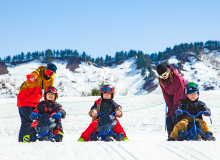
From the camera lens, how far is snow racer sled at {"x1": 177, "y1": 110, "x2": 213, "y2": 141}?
4257mm

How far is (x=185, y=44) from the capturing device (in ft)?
503

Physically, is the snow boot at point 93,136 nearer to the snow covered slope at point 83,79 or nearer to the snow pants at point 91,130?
the snow pants at point 91,130

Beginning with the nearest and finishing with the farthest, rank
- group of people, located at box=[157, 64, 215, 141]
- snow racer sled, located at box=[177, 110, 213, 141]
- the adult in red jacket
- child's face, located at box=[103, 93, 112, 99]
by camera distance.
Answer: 1. snow racer sled, located at box=[177, 110, 213, 141]
2. group of people, located at box=[157, 64, 215, 141]
3. the adult in red jacket
4. child's face, located at box=[103, 93, 112, 99]

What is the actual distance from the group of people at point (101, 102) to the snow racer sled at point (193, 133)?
0.10m

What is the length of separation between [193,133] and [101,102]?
182 cm

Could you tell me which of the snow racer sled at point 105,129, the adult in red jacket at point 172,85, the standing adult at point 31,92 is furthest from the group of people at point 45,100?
the adult in red jacket at point 172,85

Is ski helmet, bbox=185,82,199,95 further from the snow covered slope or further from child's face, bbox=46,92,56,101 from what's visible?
the snow covered slope

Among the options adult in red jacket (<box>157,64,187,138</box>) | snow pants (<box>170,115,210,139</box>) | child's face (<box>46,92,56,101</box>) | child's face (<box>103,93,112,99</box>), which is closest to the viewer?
snow pants (<box>170,115,210,139</box>)

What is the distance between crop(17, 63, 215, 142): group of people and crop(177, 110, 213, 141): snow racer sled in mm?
99

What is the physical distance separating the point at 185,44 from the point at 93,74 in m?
60.2

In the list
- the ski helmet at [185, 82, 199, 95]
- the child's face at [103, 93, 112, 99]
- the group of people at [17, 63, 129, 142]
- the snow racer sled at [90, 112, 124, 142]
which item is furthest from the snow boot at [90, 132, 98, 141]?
the ski helmet at [185, 82, 199, 95]

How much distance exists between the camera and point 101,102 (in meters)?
5.18

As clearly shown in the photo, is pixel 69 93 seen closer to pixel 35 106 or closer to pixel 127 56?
pixel 127 56

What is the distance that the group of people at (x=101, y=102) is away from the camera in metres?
4.63
